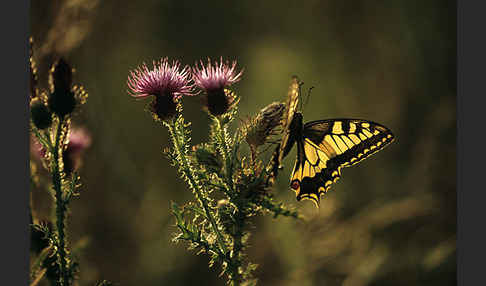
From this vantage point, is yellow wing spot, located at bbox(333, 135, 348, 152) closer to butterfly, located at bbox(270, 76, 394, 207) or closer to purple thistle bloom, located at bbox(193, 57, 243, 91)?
butterfly, located at bbox(270, 76, 394, 207)

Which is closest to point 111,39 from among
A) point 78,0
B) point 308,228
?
point 78,0

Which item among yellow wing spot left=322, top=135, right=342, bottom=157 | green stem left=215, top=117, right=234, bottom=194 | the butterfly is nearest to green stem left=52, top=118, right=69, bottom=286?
green stem left=215, top=117, right=234, bottom=194

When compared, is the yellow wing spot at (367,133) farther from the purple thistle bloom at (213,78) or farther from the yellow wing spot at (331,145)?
the purple thistle bloom at (213,78)

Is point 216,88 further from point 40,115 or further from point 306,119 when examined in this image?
point 306,119

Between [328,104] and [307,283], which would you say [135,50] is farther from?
[307,283]

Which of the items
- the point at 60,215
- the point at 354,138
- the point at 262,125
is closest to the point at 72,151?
the point at 60,215

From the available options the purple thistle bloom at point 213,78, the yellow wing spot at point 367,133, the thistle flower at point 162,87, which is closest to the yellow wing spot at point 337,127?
the yellow wing spot at point 367,133
